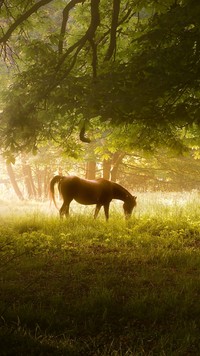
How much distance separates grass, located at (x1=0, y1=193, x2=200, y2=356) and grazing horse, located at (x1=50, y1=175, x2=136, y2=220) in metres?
1.52

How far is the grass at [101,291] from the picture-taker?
3.62 metres

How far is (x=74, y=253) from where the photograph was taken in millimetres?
7324

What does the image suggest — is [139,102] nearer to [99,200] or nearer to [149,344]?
[149,344]

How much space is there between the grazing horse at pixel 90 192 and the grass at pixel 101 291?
1524 mm

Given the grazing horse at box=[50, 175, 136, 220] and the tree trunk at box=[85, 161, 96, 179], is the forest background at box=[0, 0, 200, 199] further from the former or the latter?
the tree trunk at box=[85, 161, 96, 179]

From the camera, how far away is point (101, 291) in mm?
5062

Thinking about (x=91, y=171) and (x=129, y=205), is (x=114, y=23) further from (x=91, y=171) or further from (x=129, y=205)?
(x=91, y=171)

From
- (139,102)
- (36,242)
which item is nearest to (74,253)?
(36,242)

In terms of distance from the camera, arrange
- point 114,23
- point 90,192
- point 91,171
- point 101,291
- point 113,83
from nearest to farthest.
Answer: point 101,291 < point 113,83 < point 114,23 < point 90,192 < point 91,171

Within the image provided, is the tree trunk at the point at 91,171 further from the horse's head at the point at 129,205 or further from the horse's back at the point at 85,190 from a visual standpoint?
the horse's head at the point at 129,205

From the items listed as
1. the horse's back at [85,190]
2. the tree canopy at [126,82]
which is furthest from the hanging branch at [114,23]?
the horse's back at [85,190]

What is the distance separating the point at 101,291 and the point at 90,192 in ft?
20.8

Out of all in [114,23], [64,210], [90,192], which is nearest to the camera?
[114,23]

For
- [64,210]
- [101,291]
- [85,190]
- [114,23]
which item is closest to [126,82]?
[114,23]
